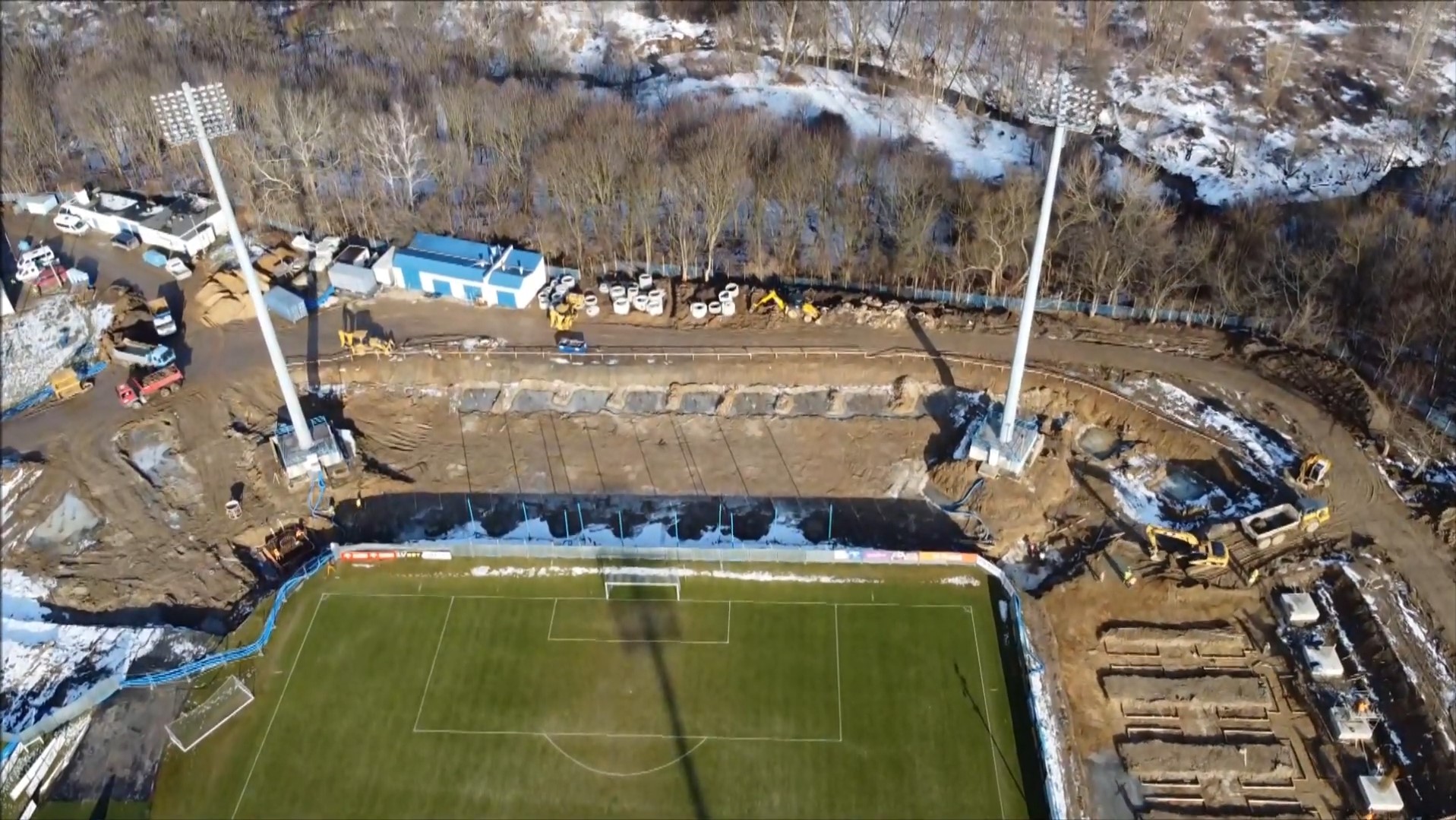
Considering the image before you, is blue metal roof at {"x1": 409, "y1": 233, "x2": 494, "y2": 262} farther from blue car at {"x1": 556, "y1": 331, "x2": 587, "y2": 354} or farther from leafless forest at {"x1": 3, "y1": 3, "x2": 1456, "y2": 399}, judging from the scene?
blue car at {"x1": 556, "y1": 331, "x2": 587, "y2": 354}

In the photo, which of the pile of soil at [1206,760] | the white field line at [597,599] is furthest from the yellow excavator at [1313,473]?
the white field line at [597,599]

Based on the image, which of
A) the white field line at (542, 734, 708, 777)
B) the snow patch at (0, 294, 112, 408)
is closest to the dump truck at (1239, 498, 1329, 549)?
the white field line at (542, 734, 708, 777)

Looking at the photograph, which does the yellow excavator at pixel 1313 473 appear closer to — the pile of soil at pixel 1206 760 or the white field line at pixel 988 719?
the pile of soil at pixel 1206 760

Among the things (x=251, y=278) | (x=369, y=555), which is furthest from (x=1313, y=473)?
(x=251, y=278)

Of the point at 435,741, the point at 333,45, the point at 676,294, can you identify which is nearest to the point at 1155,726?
the point at 435,741

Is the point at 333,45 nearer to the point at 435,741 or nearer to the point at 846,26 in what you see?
the point at 846,26
